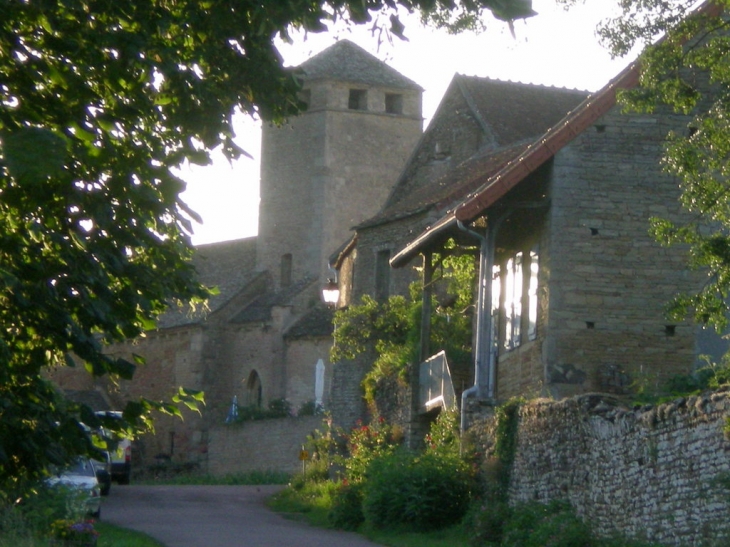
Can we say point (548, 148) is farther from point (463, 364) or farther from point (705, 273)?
point (463, 364)

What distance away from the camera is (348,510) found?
782 inches

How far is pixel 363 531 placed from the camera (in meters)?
18.7

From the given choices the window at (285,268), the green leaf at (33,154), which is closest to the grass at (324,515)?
the green leaf at (33,154)

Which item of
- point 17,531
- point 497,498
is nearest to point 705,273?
point 497,498

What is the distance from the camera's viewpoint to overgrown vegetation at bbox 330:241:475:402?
22609 millimetres

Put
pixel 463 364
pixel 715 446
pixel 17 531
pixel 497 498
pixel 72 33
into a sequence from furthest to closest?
pixel 463 364 < pixel 497 498 < pixel 17 531 < pixel 715 446 < pixel 72 33

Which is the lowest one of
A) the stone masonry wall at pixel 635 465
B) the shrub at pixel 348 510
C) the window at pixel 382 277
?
the shrub at pixel 348 510

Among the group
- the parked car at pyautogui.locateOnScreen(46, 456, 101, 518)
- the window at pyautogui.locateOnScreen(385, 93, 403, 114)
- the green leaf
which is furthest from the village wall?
the green leaf

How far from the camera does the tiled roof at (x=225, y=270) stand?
52550mm

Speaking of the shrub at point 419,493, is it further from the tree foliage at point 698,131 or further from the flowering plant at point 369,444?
the tree foliage at point 698,131

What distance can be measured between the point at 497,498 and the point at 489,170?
1035 centimetres

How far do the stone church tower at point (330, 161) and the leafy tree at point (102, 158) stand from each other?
140 ft

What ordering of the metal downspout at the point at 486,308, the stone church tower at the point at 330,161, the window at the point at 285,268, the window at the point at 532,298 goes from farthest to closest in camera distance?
the window at the point at 285,268 < the stone church tower at the point at 330,161 < the window at the point at 532,298 < the metal downspout at the point at 486,308

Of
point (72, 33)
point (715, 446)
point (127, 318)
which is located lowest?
point (715, 446)
